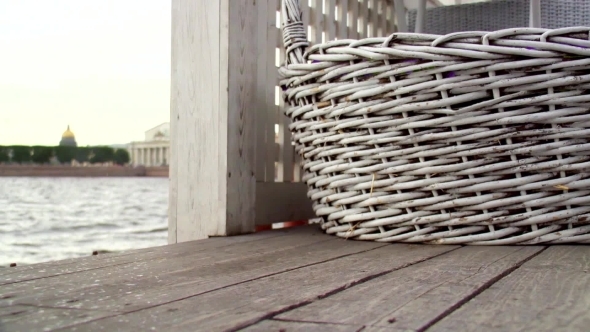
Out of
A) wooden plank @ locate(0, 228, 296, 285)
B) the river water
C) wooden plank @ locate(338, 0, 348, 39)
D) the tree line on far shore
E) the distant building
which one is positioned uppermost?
the distant building

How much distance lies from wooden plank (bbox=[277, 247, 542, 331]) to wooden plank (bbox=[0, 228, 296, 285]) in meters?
0.43

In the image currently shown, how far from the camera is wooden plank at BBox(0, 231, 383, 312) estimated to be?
0.66 m

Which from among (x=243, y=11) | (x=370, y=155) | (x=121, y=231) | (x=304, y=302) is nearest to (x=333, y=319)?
(x=304, y=302)

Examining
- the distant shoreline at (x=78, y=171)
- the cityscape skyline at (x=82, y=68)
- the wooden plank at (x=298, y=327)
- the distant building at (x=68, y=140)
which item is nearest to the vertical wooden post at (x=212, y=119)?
the wooden plank at (x=298, y=327)

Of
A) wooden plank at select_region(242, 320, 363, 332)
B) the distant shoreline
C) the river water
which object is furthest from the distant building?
wooden plank at select_region(242, 320, 363, 332)

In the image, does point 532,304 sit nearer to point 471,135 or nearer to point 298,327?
point 298,327

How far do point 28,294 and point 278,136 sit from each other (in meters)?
1.16

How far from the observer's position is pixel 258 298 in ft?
2.12

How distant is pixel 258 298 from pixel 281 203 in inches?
42.9

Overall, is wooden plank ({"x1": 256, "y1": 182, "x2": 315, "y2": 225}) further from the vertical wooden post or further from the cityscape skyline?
the cityscape skyline

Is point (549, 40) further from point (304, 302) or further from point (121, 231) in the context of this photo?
point (121, 231)

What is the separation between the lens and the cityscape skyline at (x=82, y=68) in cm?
1150

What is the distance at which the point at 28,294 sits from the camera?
696mm

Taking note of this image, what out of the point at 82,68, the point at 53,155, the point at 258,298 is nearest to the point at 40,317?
the point at 258,298
